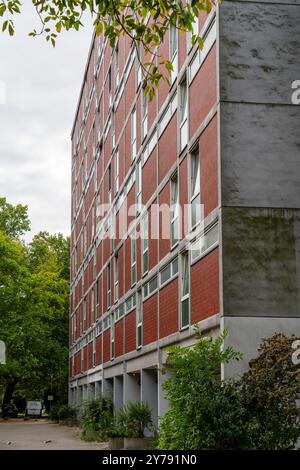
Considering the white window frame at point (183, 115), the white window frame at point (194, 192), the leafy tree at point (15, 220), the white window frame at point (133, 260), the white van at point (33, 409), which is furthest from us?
the white van at point (33, 409)

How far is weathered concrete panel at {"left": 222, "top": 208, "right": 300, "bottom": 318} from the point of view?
15453 millimetres

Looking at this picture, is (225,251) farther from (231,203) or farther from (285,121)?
(285,121)

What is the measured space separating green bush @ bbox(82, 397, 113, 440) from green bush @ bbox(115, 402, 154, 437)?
5.54 metres

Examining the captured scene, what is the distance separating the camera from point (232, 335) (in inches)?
595

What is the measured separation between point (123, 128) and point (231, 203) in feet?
53.9

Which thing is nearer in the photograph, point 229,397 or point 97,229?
point 229,397

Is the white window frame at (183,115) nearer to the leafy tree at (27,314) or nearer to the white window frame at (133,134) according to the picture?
the white window frame at (133,134)

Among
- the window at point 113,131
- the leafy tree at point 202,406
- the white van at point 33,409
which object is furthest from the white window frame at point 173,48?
the white van at point 33,409

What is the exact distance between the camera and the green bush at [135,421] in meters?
22.3

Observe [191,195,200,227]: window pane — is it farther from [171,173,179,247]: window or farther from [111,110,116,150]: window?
[111,110,116,150]: window

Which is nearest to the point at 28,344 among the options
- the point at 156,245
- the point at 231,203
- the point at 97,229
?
the point at 97,229

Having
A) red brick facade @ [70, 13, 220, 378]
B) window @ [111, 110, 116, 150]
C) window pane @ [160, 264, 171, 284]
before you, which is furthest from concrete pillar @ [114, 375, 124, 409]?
window @ [111, 110, 116, 150]

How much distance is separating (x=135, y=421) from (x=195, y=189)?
775 centimetres

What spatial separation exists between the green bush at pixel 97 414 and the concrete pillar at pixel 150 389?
3.31 meters
